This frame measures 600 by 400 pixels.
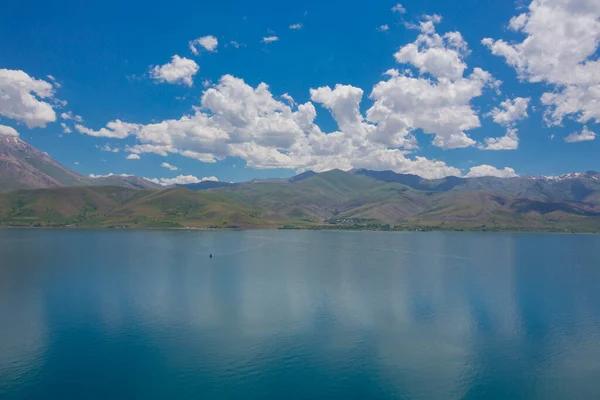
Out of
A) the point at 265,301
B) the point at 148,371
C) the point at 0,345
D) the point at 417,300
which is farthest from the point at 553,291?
the point at 0,345

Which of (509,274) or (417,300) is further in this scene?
(509,274)

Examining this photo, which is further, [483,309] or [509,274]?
[509,274]

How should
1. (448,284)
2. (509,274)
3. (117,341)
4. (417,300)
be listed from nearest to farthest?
(117,341) < (417,300) < (448,284) < (509,274)

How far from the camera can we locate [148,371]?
51.8 metres

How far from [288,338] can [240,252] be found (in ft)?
421

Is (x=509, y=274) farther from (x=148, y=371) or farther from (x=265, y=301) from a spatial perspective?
(x=148, y=371)

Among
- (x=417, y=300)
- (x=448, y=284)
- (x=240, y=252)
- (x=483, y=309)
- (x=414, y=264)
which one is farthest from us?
(x=240, y=252)

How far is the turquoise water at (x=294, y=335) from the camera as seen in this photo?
4881 centimetres

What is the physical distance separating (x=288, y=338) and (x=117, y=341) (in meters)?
26.1

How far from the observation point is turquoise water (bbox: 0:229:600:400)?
1922 inches

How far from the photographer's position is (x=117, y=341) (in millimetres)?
62438

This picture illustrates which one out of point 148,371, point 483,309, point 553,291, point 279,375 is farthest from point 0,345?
point 553,291

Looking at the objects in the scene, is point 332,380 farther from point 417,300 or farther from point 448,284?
point 448,284

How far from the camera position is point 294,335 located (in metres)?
65.8
